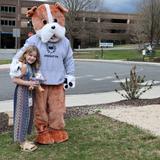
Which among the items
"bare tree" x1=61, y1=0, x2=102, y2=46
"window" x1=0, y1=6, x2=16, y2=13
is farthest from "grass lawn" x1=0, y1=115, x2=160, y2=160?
"window" x1=0, y1=6, x2=16, y2=13

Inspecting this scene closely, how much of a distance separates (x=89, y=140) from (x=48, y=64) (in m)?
1.25

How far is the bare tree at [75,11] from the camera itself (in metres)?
69.1

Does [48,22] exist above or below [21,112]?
above

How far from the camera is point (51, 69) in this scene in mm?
6922

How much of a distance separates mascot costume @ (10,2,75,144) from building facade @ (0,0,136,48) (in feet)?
257

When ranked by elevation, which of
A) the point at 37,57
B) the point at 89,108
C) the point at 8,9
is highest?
the point at 8,9

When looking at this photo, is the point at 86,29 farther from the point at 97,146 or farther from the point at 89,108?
the point at 97,146

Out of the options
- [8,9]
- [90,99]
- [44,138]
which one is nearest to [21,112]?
[44,138]

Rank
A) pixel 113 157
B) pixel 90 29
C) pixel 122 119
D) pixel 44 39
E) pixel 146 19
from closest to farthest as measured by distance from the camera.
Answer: pixel 113 157 < pixel 44 39 < pixel 122 119 < pixel 146 19 < pixel 90 29

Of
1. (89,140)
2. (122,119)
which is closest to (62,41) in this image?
(89,140)

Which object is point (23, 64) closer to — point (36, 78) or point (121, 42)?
point (36, 78)

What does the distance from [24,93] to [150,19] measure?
4899cm

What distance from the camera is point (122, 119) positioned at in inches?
349

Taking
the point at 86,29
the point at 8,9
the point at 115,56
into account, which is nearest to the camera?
the point at 115,56
